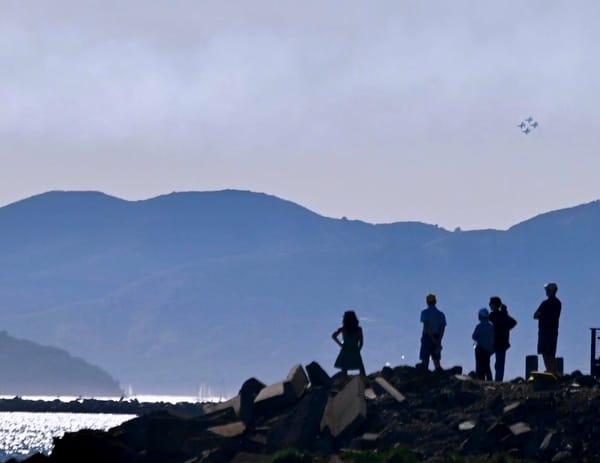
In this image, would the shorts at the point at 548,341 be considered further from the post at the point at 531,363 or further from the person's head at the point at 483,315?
the post at the point at 531,363

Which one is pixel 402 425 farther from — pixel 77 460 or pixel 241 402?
pixel 77 460

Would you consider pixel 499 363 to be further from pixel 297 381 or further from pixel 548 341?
pixel 297 381

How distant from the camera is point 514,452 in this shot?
103 feet

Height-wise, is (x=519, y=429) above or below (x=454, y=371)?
below

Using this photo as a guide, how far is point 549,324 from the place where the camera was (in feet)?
122

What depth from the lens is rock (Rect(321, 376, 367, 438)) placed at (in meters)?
33.7

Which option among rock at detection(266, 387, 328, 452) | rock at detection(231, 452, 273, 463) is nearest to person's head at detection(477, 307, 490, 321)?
rock at detection(266, 387, 328, 452)

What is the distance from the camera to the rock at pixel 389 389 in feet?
116

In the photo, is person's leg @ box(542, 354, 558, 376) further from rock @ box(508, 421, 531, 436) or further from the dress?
rock @ box(508, 421, 531, 436)

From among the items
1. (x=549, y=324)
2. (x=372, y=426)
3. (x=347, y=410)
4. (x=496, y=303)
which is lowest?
(x=372, y=426)

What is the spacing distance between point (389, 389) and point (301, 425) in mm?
2918

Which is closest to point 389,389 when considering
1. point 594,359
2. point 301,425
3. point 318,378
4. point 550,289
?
point 318,378

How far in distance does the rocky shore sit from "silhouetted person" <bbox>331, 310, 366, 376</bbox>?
598 millimetres

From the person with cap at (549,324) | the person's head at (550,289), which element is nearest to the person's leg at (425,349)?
the person with cap at (549,324)
